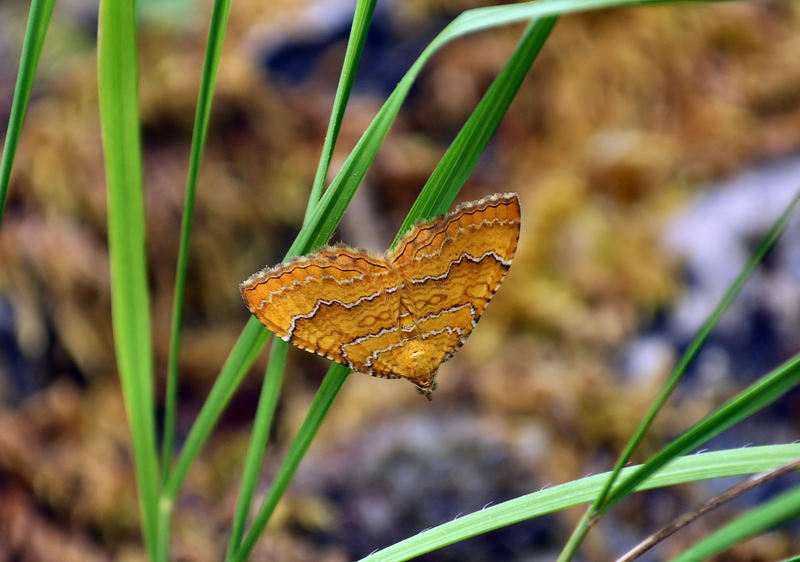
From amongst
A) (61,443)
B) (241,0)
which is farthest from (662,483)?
(241,0)

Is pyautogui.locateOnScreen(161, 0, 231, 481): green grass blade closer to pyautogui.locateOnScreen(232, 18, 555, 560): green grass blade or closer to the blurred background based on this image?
pyautogui.locateOnScreen(232, 18, 555, 560): green grass blade

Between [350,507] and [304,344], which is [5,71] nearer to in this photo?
[350,507]

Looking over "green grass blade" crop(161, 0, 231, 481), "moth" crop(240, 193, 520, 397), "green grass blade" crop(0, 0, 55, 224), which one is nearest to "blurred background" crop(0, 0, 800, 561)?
"moth" crop(240, 193, 520, 397)

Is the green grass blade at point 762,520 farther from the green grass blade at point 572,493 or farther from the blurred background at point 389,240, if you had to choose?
the blurred background at point 389,240

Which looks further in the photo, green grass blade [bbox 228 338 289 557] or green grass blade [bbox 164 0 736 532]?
green grass blade [bbox 228 338 289 557]

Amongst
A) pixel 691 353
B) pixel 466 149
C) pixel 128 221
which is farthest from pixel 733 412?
pixel 128 221

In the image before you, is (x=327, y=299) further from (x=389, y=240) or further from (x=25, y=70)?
(x=389, y=240)
